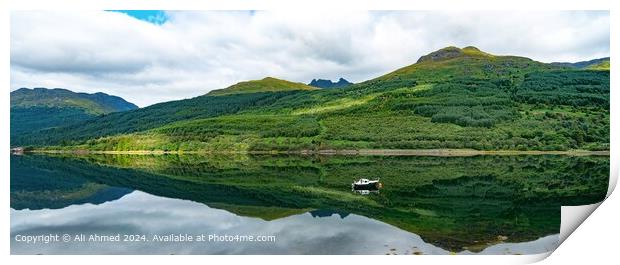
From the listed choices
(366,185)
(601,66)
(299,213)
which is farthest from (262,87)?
(299,213)

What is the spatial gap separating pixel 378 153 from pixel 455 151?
6090 mm

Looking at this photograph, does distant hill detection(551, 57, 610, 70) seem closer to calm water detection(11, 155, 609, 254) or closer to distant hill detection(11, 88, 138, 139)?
calm water detection(11, 155, 609, 254)

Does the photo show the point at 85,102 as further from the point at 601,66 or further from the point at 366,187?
the point at 366,187

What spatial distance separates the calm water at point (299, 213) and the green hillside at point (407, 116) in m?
20.7

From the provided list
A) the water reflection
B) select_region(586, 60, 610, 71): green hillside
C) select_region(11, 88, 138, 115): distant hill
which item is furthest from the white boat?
select_region(11, 88, 138, 115): distant hill

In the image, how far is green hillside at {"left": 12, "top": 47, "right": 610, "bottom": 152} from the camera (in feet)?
143

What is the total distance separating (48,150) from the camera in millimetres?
58719

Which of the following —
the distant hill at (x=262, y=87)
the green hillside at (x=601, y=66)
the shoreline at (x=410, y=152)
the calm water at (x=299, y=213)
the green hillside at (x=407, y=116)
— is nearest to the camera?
the calm water at (x=299, y=213)

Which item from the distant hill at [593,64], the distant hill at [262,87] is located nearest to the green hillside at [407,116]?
the distant hill at [593,64]

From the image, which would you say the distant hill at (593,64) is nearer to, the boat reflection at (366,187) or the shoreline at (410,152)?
the shoreline at (410,152)

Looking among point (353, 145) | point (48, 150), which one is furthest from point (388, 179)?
point (48, 150)

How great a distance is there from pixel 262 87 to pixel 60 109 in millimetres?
34907

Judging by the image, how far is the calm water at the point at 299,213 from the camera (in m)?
10.5

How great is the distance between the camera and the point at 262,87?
83.9 meters
